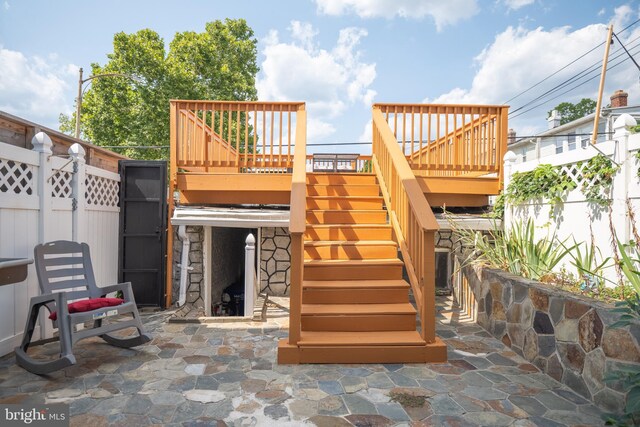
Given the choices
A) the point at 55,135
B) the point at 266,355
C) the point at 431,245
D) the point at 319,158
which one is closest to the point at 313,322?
the point at 266,355

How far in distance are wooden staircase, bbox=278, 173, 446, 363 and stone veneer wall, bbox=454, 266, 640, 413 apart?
29.5 inches

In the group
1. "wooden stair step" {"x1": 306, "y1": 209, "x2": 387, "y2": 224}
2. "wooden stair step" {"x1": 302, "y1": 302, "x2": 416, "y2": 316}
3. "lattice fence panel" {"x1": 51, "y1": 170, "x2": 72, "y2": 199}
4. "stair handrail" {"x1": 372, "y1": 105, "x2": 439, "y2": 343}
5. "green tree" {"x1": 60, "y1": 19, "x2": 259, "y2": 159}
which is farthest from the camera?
"green tree" {"x1": 60, "y1": 19, "x2": 259, "y2": 159}

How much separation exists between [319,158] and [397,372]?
526 centimetres

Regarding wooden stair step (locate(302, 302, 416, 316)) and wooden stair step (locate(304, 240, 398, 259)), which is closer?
wooden stair step (locate(302, 302, 416, 316))

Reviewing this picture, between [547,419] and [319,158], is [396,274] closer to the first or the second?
[547,419]

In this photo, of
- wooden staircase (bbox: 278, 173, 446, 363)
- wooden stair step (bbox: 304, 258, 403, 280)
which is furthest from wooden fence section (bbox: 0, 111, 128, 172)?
wooden stair step (bbox: 304, 258, 403, 280)

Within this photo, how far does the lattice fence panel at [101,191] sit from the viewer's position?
4039 mm

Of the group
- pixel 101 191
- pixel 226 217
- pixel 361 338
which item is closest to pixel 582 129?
pixel 226 217

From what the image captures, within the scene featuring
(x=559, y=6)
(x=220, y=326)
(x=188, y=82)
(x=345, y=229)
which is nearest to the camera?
(x=220, y=326)

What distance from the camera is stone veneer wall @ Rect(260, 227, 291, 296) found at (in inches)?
214

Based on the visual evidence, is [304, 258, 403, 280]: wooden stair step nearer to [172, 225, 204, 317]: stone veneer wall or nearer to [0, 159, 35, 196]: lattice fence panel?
[172, 225, 204, 317]: stone veneer wall

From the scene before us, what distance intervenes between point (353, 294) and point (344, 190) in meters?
1.77

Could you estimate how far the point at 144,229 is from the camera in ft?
15.4

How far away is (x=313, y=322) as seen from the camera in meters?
3.10
